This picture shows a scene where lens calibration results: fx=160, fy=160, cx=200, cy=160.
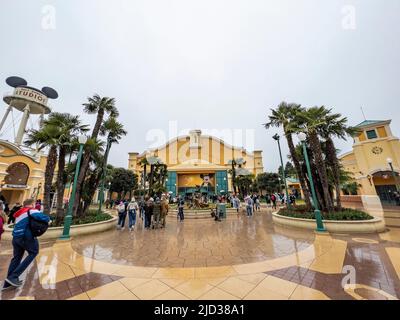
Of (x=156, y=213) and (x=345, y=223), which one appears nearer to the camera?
(x=345, y=223)

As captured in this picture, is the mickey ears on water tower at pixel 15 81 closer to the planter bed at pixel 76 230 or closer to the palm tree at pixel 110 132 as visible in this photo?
the palm tree at pixel 110 132

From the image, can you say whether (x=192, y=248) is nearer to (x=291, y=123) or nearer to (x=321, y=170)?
(x=321, y=170)

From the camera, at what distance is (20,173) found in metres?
22.6

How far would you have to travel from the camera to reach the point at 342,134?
9836 mm

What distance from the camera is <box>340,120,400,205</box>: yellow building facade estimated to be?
19.4 m

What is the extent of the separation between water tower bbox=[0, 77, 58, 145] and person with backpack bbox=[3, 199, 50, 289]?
3699cm

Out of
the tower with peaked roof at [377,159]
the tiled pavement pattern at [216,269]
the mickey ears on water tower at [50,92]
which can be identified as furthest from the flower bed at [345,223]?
the mickey ears on water tower at [50,92]

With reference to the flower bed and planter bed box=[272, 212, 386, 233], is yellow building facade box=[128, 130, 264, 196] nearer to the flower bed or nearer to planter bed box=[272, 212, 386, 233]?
the flower bed

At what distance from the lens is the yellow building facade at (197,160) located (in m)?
38.7

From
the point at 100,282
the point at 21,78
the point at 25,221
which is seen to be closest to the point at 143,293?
the point at 100,282

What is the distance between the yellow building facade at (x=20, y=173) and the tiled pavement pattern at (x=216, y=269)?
20901 millimetres

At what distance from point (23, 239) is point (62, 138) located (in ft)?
24.3

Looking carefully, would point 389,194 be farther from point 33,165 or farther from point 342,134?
point 33,165

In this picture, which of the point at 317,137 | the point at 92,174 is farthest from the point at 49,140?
the point at 317,137
